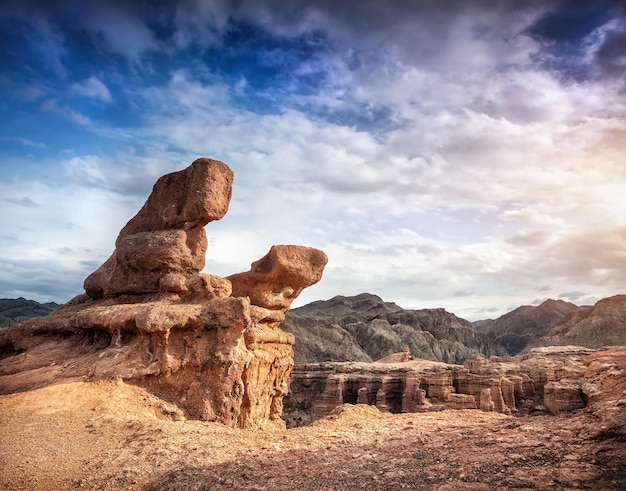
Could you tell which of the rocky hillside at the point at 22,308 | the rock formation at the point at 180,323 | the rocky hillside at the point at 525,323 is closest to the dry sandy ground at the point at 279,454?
the rock formation at the point at 180,323

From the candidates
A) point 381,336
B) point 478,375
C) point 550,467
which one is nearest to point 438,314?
point 381,336

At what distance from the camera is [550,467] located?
187 inches

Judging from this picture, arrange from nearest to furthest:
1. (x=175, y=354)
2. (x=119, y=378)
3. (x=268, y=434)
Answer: (x=268, y=434)
(x=119, y=378)
(x=175, y=354)

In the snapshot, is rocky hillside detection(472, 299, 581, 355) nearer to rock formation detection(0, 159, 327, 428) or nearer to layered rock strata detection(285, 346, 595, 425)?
layered rock strata detection(285, 346, 595, 425)

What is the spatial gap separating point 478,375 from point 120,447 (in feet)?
141

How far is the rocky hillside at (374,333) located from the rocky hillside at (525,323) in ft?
24.9

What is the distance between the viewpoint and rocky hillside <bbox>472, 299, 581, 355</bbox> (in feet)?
399

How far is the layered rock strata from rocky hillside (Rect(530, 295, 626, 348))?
23.5 metres

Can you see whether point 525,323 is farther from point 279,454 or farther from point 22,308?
point 279,454

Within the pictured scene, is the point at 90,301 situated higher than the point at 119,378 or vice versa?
the point at 90,301

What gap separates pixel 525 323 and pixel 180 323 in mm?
144161

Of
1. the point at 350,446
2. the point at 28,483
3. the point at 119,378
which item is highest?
the point at 119,378

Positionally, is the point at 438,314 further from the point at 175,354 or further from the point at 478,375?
the point at 175,354

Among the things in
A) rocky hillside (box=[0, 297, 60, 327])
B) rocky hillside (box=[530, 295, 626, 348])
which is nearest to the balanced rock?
rocky hillside (box=[0, 297, 60, 327])
